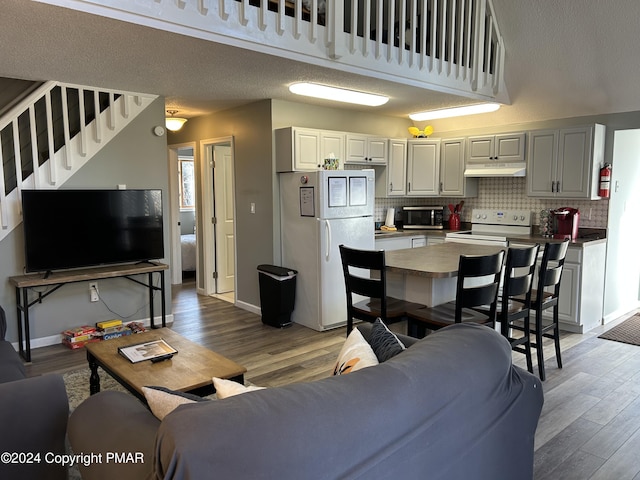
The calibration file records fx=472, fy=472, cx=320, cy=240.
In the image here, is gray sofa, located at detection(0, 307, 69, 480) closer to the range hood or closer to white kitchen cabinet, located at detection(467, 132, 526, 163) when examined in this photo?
the range hood

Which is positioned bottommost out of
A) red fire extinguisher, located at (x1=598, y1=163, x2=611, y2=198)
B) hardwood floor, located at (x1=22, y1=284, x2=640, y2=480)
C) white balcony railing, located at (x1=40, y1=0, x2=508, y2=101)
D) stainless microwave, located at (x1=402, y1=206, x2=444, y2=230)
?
hardwood floor, located at (x1=22, y1=284, x2=640, y2=480)

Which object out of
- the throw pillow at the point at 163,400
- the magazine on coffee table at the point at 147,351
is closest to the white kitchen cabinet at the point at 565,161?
the magazine on coffee table at the point at 147,351

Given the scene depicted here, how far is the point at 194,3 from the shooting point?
2885 millimetres

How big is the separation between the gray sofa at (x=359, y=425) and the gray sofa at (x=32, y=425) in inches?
10.8

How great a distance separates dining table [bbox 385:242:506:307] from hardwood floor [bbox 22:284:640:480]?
1.30ft

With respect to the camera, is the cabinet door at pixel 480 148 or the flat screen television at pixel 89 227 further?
the cabinet door at pixel 480 148

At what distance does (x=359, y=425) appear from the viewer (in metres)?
1.13

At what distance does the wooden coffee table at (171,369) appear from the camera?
2.35m

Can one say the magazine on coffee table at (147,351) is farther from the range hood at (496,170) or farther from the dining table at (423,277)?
the range hood at (496,170)

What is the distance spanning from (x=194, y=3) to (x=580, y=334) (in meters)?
4.48

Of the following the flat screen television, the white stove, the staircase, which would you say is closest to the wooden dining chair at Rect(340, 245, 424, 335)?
the flat screen television

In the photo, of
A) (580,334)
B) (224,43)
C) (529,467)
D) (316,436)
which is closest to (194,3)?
(224,43)

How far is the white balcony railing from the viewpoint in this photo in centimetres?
283

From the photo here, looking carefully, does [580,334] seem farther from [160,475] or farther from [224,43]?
[160,475]
